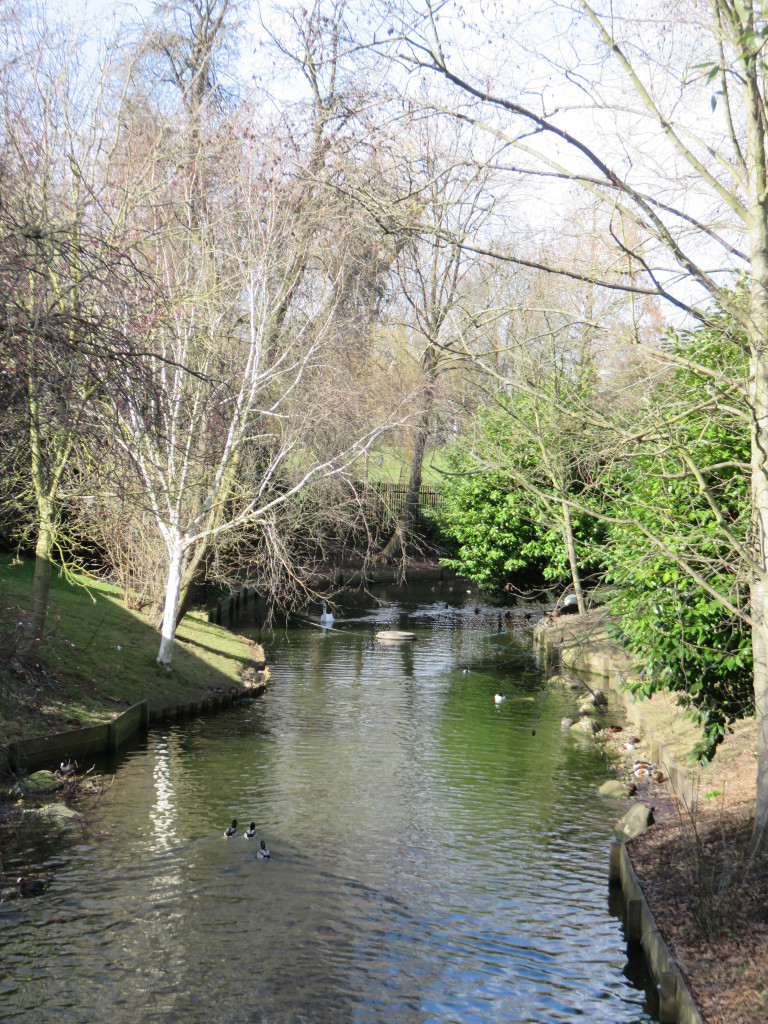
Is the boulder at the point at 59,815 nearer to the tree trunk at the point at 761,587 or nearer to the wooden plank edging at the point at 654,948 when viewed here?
the wooden plank edging at the point at 654,948

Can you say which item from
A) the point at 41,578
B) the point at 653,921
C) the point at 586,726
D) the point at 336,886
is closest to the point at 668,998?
the point at 653,921

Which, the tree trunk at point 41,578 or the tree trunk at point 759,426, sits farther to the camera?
the tree trunk at point 41,578

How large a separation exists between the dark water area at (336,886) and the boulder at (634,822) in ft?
1.28

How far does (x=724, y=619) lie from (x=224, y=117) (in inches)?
704

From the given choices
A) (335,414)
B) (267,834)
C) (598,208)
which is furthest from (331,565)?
(598,208)

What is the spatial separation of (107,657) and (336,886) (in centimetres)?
949

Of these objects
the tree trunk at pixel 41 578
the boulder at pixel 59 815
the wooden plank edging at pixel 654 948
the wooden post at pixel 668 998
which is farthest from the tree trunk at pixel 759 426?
the tree trunk at pixel 41 578

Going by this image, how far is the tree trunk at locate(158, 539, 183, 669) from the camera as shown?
20.1m

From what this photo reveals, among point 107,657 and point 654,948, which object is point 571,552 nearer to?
point 107,657

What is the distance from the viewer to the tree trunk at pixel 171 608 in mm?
20062

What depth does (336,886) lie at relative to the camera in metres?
10.7

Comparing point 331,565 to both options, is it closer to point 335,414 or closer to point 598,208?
point 335,414

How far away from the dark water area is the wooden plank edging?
0.32 metres

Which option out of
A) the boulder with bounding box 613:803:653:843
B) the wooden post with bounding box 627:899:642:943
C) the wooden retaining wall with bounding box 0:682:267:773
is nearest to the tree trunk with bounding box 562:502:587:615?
the boulder with bounding box 613:803:653:843
